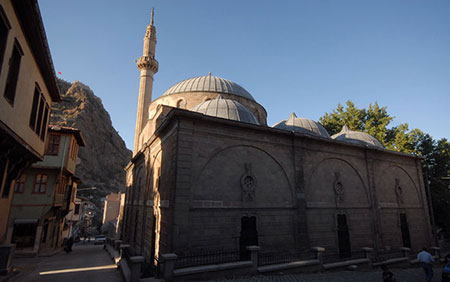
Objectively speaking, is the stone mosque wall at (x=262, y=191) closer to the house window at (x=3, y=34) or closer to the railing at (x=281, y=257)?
the railing at (x=281, y=257)

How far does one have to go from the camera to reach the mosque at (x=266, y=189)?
10.9m

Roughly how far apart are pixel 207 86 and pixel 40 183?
14630mm

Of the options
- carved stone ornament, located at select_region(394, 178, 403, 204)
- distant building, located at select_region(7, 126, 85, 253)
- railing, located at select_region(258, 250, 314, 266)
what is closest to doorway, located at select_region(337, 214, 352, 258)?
railing, located at select_region(258, 250, 314, 266)

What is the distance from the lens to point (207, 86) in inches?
861

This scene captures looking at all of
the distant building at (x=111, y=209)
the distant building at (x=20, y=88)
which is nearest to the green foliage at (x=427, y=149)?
the distant building at (x=20, y=88)

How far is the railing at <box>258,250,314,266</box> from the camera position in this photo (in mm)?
11198

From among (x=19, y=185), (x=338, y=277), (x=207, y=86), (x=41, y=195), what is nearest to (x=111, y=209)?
(x=41, y=195)

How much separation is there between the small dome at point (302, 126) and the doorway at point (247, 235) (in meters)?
8.02

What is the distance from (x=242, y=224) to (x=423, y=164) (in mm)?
23148

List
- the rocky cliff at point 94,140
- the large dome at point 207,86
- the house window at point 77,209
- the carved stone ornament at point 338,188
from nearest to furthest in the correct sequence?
the carved stone ornament at point 338,188, the large dome at point 207,86, the house window at point 77,209, the rocky cliff at point 94,140

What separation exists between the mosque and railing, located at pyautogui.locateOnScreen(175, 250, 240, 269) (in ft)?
0.77

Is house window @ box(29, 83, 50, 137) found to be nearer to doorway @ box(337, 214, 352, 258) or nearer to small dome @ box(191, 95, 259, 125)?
small dome @ box(191, 95, 259, 125)

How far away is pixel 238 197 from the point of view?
11914mm

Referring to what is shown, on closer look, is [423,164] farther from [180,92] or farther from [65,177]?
[65,177]
